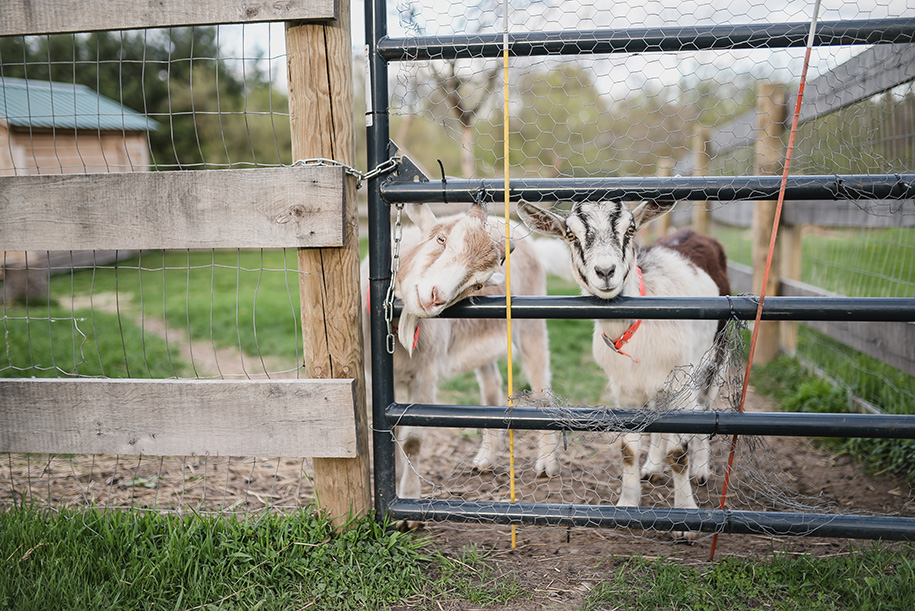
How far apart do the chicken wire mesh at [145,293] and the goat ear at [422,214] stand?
0.64 m

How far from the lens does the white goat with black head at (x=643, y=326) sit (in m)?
2.67

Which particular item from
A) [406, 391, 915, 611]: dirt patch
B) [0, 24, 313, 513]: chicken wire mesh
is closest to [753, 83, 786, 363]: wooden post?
[406, 391, 915, 611]: dirt patch

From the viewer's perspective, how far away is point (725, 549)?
2.88 metres

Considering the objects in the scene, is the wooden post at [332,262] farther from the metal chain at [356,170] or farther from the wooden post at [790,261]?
the wooden post at [790,261]

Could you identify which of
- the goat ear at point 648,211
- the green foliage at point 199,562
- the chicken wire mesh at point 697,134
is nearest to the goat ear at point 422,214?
the chicken wire mesh at point 697,134

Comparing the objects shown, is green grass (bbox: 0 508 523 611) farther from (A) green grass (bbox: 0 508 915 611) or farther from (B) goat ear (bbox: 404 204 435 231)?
(B) goat ear (bbox: 404 204 435 231)

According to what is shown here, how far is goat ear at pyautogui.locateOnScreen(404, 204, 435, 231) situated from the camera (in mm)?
2975

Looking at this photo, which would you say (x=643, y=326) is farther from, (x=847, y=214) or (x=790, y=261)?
(x=790, y=261)

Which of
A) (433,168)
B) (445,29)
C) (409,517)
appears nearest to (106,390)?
(409,517)

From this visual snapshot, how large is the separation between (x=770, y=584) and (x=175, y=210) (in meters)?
2.90

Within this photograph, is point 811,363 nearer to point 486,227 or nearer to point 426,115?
point 486,227

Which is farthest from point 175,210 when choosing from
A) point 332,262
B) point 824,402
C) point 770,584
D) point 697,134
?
point 824,402

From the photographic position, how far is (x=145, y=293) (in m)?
11.6

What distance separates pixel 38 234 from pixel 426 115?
5.89 feet
